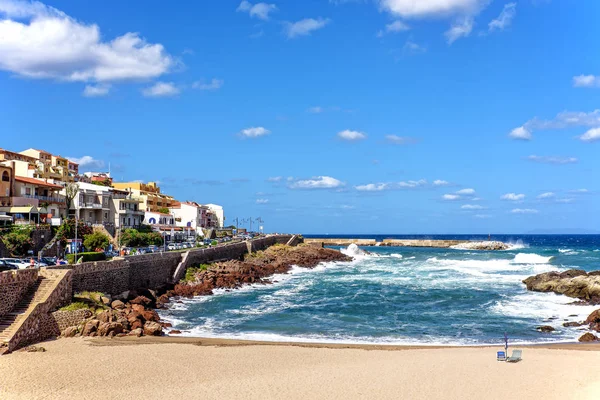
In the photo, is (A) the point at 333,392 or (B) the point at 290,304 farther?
(B) the point at 290,304

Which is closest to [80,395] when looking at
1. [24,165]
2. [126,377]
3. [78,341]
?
[126,377]

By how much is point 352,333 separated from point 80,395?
15520 mm

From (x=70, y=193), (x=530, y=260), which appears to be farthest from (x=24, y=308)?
(x=530, y=260)

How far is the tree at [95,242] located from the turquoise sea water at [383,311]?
1127 centimetres

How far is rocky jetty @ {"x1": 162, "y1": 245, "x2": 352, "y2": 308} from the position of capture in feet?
141

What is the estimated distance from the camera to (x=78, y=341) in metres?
25.1

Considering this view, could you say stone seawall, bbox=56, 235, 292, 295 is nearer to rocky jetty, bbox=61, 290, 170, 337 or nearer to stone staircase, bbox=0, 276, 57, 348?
rocky jetty, bbox=61, 290, 170, 337

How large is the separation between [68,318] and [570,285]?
122 feet

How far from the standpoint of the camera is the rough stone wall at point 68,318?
26078 millimetres

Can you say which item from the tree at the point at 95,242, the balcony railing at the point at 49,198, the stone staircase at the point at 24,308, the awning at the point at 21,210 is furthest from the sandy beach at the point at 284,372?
the balcony railing at the point at 49,198

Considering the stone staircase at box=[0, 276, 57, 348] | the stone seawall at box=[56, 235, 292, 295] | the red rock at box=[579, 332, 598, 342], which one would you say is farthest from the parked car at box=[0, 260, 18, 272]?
the red rock at box=[579, 332, 598, 342]

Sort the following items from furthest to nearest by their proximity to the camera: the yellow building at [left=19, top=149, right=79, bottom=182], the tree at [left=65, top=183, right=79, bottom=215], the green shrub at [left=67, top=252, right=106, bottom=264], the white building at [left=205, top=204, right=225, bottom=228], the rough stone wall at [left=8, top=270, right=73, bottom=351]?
the white building at [left=205, top=204, right=225, bottom=228] → the yellow building at [left=19, top=149, right=79, bottom=182] → the tree at [left=65, top=183, right=79, bottom=215] → the green shrub at [left=67, top=252, right=106, bottom=264] → the rough stone wall at [left=8, top=270, right=73, bottom=351]

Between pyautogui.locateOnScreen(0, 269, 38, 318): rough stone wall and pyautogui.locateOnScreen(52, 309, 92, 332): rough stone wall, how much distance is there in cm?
185

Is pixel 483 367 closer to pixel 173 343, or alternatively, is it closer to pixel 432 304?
pixel 173 343
